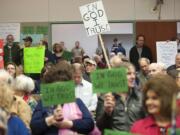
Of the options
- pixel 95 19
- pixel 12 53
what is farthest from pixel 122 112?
pixel 12 53

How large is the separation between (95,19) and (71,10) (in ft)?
29.5

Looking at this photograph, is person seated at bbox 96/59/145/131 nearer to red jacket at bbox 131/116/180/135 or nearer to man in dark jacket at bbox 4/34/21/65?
red jacket at bbox 131/116/180/135

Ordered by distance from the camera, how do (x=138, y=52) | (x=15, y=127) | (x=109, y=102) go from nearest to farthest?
1. (x=15, y=127)
2. (x=109, y=102)
3. (x=138, y=52)

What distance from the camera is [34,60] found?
32.9 ft

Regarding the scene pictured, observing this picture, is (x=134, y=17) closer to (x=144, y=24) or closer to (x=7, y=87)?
(x=144, y=24)

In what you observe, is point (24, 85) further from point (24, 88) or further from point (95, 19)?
point (95, 19)

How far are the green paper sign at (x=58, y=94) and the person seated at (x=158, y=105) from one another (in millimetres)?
793

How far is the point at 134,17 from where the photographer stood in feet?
50.1

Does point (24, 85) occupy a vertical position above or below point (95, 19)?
below

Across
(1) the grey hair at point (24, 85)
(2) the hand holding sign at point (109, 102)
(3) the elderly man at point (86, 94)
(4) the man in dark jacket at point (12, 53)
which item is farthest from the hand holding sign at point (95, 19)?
(4) the man in dark jacket at point (12, 53)

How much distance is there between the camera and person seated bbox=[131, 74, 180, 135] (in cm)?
320

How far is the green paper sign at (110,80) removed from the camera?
4105 millimetres

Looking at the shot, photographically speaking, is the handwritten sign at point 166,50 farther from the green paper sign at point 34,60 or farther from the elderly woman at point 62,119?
the elderly woman at point 62,119

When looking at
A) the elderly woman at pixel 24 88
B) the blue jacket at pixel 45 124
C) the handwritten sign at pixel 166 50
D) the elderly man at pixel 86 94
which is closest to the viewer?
the blue jacket at pixel 45 124
